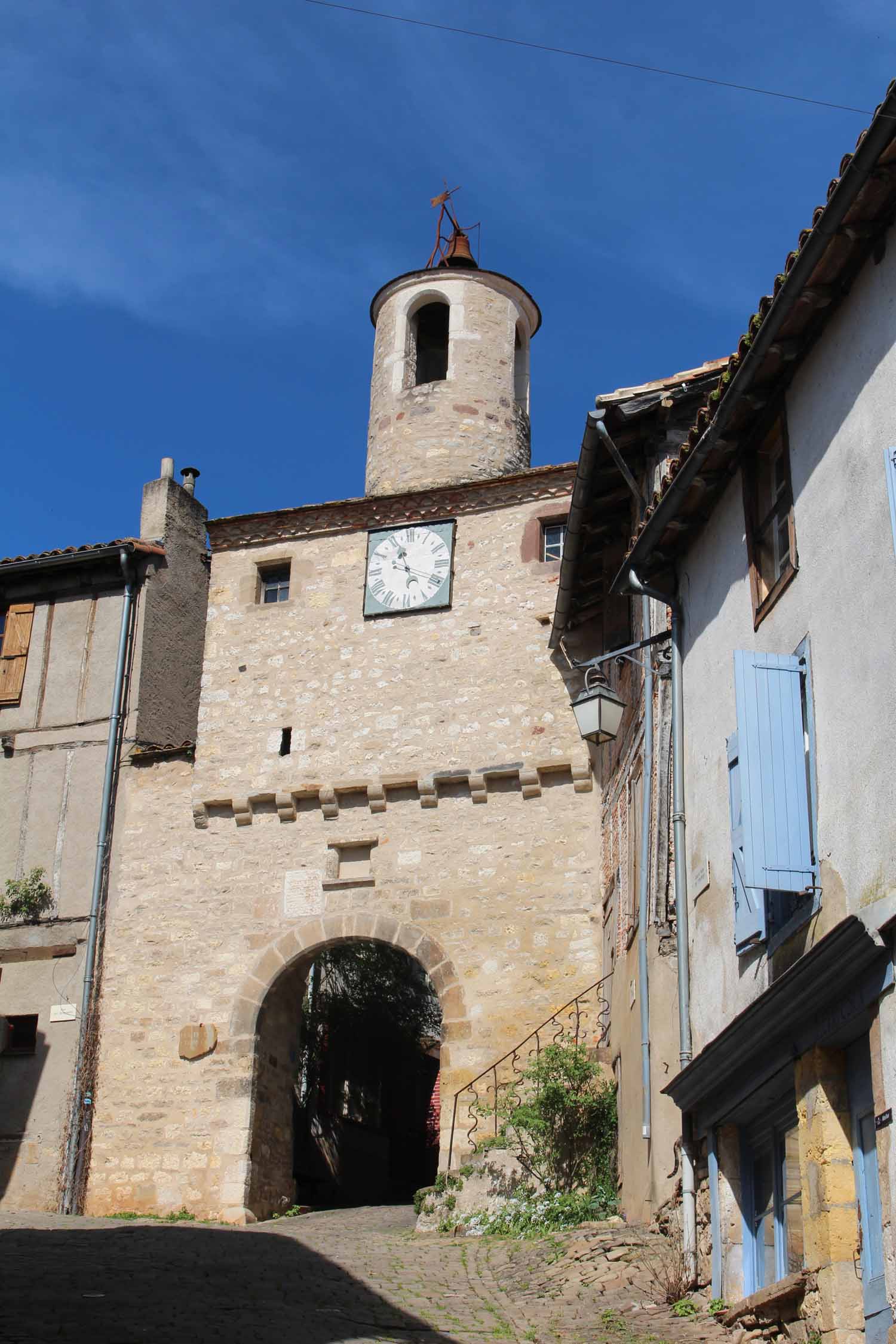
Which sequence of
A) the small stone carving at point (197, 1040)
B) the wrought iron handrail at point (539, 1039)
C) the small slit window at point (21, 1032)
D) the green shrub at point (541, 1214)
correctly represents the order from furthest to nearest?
the small slit window at point (21, 1032)
the small stone carving at point (197, 1040)
the wrought iron handrail at point (539, 1039)
the green shrub at point (541, 1214)

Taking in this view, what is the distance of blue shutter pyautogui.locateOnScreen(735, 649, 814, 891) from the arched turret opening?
13.4m

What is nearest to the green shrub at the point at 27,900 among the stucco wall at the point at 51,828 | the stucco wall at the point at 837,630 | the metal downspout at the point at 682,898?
the stucco wall at the point at 51,828

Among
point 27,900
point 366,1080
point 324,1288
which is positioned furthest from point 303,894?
point 324,1288

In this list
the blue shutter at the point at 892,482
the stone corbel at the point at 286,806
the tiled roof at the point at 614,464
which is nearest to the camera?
the blue shutter at the point at 892,482

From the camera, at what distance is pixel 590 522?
13141 mm

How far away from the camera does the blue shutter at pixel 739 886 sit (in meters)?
7.62

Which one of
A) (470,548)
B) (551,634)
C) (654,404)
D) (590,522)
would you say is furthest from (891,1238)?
(470,548)

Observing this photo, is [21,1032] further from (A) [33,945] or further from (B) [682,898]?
(B) [682,898]

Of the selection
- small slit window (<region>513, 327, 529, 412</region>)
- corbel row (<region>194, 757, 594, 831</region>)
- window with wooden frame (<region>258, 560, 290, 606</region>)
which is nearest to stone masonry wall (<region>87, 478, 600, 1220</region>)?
corbel row (<region>194, 757, 594, 831</region>)

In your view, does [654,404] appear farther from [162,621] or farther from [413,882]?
[162,621]

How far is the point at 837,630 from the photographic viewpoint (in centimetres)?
720

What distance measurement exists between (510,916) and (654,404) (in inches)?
229

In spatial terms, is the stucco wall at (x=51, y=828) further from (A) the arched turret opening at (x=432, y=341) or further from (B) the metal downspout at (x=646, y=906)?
(B) the metal downspout at (x=646, y=906)

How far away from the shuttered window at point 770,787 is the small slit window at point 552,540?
8999mm
